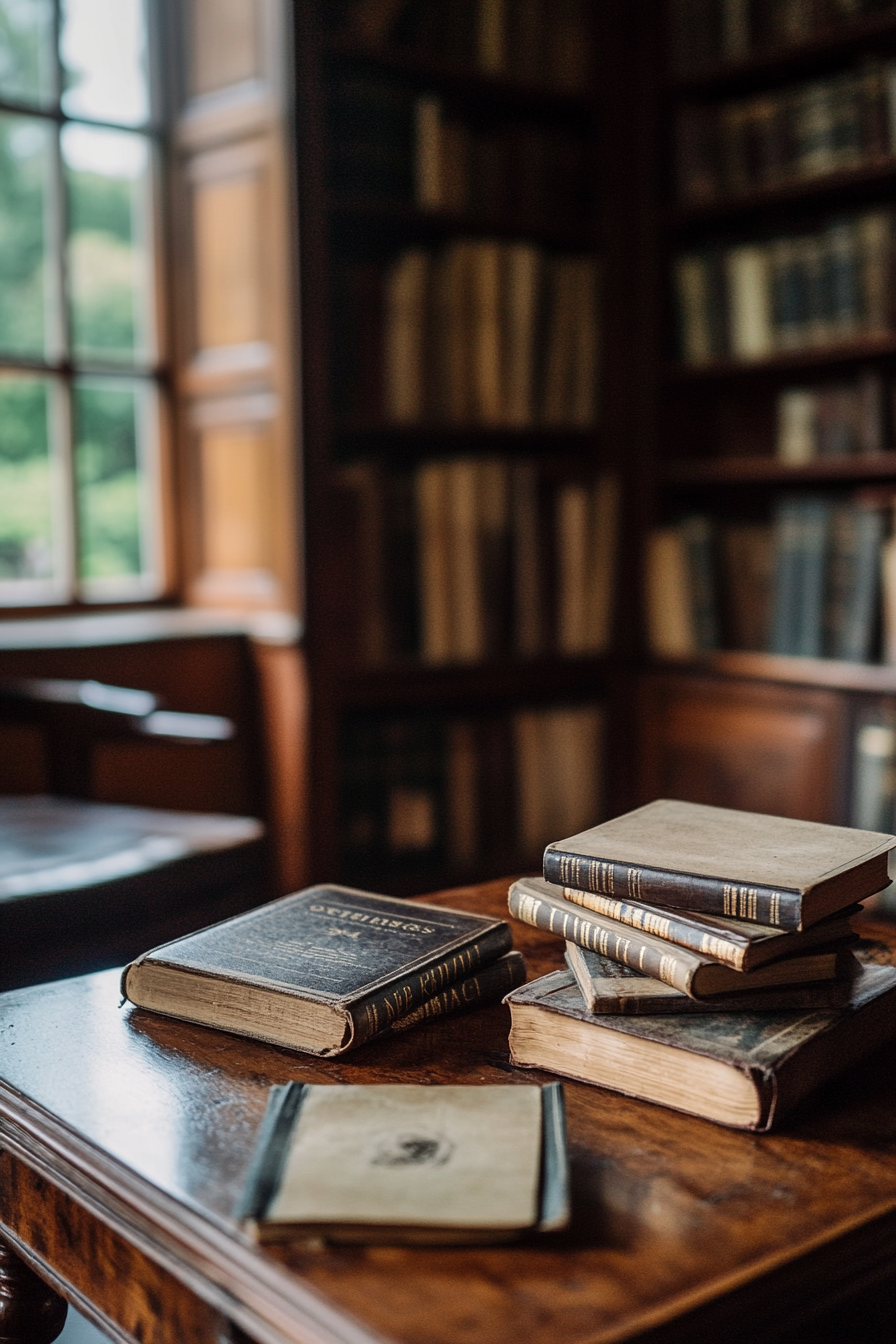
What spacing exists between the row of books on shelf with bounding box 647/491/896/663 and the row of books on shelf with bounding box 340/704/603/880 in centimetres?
→ 33

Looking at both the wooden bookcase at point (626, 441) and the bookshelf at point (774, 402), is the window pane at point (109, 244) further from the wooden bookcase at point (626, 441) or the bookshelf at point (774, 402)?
the bookshelf at point (774, 402)

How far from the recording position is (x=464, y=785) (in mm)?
2811

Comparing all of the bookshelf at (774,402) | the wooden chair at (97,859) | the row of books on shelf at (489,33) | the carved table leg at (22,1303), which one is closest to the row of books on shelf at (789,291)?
the bookshelf at (774,402)

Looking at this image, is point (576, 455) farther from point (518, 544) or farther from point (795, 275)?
point (795, 275)

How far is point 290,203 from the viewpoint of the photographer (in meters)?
2.43

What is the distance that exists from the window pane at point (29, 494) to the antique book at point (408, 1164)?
2.07 m

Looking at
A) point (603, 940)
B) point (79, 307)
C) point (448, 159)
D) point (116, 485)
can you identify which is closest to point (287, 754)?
point (116, 485)

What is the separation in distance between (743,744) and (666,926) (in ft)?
6.35

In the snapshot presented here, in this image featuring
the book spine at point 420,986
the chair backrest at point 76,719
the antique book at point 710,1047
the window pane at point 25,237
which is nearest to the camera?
the antique book at point 710,1047

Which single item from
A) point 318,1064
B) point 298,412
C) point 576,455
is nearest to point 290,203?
point 298,412

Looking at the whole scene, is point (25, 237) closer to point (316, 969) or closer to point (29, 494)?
point (29, 494)

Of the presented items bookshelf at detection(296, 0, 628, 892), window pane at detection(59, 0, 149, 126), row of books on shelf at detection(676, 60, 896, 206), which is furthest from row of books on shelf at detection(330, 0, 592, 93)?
window pane at detection(59, 0, 149, 126)

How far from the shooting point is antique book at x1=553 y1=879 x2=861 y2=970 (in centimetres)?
82

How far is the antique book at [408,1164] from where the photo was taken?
2.15 feet
